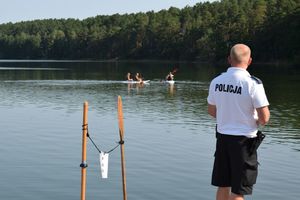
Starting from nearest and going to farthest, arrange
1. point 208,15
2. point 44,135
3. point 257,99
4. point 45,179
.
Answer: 1. point 257,99
2. point 45,179
3. point 44,135
4. point 208,15

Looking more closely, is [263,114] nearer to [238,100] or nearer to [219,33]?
[238,100]

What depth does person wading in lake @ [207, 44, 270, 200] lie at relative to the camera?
7.29 meters

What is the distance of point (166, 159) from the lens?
1923cm

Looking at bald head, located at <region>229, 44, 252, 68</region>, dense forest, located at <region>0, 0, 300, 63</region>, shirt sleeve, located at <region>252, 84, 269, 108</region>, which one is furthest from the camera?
dense forest, located at <region>0, 0, 300, 63</region>

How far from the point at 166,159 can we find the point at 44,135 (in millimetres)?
7701

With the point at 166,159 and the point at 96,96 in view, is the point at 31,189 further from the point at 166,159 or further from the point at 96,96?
the point at 96,96

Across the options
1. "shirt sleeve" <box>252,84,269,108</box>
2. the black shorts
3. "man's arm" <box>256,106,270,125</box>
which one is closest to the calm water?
the black shorts

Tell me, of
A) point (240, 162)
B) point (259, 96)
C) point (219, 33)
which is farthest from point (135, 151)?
point (219, 33)

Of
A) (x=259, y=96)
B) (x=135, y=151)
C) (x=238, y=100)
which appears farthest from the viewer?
(x=135, y=151)

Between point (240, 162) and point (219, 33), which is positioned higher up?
point (219, 33)

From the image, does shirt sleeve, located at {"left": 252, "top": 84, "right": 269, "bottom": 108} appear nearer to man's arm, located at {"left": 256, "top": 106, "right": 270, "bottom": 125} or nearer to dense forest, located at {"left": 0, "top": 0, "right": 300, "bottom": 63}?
man's arm, located at {"left": 256, "top": 106, "right": 270, "bottom": 125}

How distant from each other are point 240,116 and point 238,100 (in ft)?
0.73

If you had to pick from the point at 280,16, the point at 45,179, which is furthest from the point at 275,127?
the point at 280,16

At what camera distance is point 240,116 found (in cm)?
743
